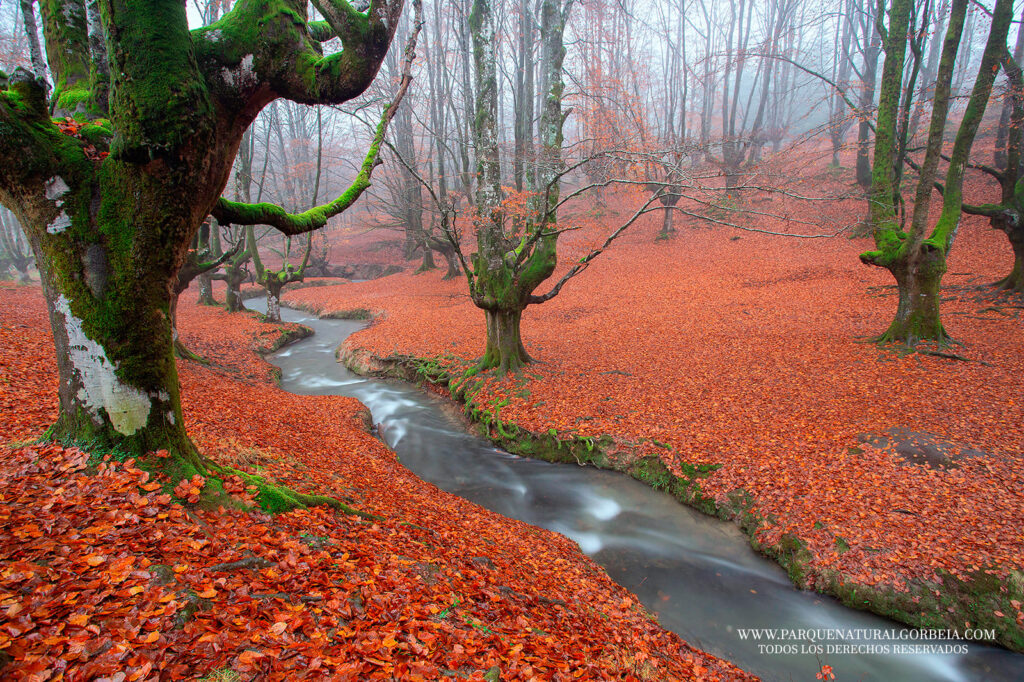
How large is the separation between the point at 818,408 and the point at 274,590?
818 cm

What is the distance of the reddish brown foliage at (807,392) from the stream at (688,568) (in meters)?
0.51

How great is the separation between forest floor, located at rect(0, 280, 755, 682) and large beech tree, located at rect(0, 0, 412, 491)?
630 mm

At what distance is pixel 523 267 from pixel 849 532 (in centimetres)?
679

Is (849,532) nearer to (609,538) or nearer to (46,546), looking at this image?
(609,538)

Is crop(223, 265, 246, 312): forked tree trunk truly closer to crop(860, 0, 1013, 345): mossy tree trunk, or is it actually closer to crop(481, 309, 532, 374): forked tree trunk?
crop(481, 309, 532, 374): forked tree trunk

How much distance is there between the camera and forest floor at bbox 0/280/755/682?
214 centimetres

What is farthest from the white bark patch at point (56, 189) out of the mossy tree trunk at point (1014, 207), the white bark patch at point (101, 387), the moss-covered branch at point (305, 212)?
the mossy tree trunk at point (1014, 207)

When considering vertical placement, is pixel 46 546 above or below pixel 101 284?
below

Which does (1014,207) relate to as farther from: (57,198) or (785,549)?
(57,198)

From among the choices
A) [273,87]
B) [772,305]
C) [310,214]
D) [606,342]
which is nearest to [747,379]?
[606,342]

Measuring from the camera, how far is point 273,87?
346cm

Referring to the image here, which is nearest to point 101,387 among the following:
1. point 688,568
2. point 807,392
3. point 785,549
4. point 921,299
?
point 688,568

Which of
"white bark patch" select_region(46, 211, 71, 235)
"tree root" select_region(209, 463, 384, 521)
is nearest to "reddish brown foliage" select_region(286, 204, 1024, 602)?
"tree root" select_region(209, 463, 384, 521)

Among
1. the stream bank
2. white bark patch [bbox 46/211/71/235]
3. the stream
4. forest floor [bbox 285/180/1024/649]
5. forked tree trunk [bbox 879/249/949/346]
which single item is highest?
white bark patch [bbox 46/211/71/235]
